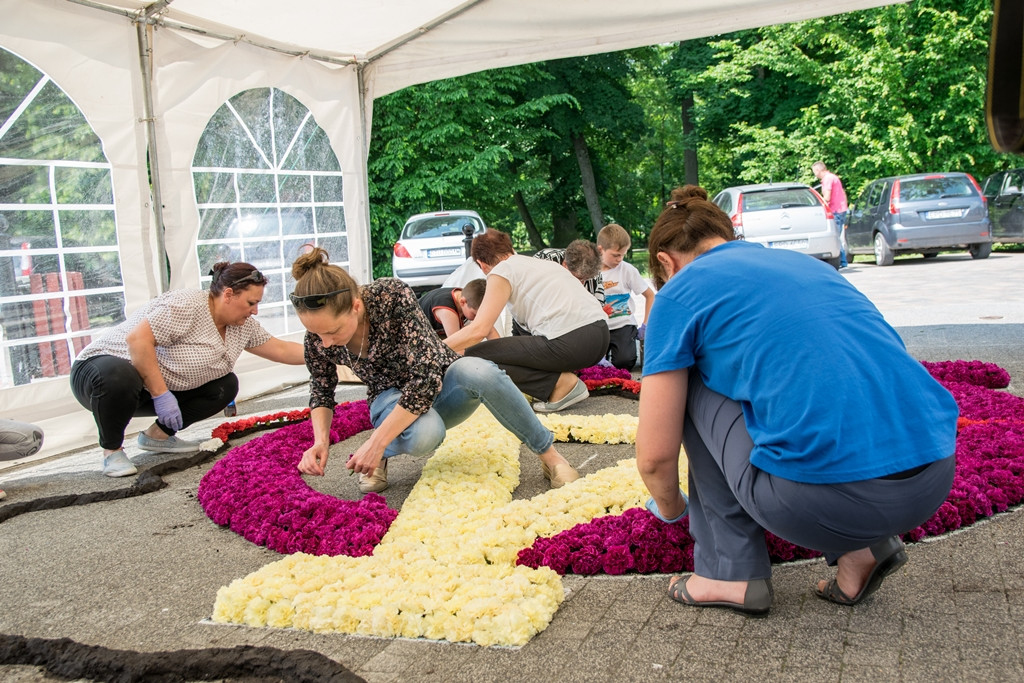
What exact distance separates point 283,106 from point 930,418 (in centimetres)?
620

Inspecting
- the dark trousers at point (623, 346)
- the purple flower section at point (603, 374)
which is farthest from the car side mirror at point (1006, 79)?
the dark trousers at point (623, 346)

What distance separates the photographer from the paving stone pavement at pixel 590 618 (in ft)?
7.42

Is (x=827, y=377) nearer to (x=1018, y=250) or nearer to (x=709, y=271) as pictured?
(x=709, y=271)

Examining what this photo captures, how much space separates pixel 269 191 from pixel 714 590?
5715 millimetres

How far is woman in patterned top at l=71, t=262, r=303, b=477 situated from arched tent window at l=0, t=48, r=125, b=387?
647mm

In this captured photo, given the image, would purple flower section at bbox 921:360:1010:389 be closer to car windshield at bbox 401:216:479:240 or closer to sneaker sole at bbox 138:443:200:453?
sneaker sole at bbox 138:443:200:453

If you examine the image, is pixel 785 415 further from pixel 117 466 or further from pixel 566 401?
pixel 117 466

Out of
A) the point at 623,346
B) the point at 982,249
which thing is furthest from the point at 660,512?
the point at 982,249

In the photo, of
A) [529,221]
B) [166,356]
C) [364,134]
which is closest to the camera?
[166,356]

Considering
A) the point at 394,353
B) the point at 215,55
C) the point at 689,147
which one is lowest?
the point at 394,353

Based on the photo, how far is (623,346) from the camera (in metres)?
6.85

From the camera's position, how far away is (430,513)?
3.58 m

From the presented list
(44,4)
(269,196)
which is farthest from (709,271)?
(269,196)

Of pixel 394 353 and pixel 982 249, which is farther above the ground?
pixel 394 353
